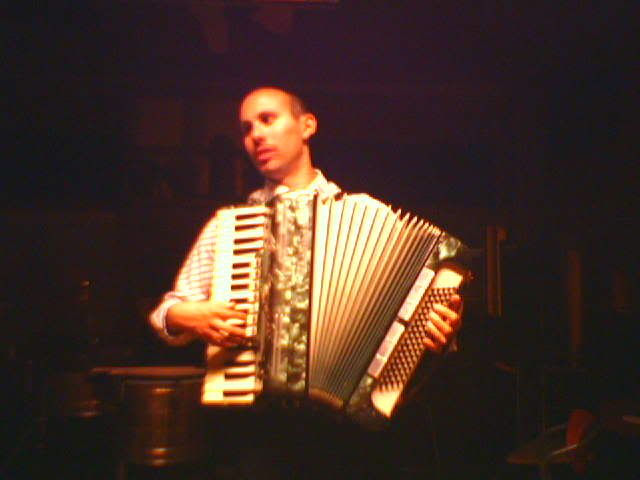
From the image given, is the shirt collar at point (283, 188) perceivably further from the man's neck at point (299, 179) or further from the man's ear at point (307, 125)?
the man's ear at point (307, 125)

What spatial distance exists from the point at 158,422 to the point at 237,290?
176 centimetres

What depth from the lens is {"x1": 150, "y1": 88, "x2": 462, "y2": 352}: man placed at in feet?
5.47

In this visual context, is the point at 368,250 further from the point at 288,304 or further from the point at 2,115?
the point at 2,115

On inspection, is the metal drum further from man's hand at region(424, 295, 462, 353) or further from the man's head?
man's hand at region(424, 295, 462, 353)

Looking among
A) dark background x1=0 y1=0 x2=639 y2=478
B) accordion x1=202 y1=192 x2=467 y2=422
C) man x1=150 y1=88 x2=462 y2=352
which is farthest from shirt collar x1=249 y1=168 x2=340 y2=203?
dark background x1=0 y1=0 x2=639 y2=478

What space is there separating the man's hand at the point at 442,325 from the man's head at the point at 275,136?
0.61m

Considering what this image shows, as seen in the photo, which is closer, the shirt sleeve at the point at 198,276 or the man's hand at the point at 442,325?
the man's hand at the point at 442,325

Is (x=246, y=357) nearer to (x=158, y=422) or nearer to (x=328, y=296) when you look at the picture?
(x=328, y=296)

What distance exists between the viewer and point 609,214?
13.0ft

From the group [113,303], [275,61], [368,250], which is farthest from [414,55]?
[368,250]

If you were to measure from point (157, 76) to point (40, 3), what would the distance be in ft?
2.89

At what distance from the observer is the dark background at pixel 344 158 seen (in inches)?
150

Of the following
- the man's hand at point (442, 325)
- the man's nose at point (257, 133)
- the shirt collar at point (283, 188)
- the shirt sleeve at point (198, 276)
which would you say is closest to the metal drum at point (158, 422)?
the shirt sleeve at point (198, 276)

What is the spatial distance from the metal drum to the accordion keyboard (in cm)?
167
